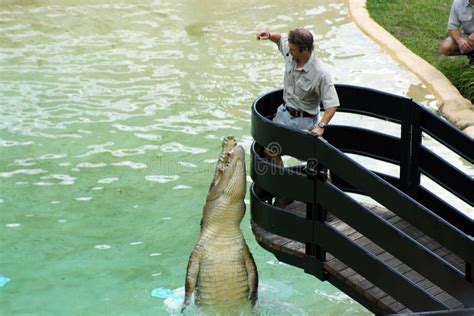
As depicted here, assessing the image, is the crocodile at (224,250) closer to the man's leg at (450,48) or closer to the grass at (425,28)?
the grass at (425,28)

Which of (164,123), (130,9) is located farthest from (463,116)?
(130,9)

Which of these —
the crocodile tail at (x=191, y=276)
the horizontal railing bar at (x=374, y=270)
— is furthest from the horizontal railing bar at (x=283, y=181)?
the crocodile tail at (x=191, y=276)

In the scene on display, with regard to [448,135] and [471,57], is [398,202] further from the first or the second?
[471,57]

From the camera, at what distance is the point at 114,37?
48.2 ft

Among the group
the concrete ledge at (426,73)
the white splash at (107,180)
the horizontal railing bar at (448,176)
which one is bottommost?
the white splash at (107,180)

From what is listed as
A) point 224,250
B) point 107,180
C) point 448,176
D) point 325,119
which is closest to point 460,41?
point 107,180

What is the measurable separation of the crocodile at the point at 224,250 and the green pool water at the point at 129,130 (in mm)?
227

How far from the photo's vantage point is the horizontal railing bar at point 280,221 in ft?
20.6

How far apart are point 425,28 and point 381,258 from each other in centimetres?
929

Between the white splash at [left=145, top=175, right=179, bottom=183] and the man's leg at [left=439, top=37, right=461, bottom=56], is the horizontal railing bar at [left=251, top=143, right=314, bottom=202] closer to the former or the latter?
the white splash at [left=145, top=175, right=179, bottom=183]

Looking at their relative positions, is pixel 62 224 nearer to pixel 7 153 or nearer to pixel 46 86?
pixel 7 153

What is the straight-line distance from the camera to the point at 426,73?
12.8 meters

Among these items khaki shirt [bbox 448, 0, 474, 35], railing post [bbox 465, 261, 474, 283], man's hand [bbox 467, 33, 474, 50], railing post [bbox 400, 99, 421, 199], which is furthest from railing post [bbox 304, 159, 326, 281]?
khaki shirt [bbox 448, 0, 474, 35]

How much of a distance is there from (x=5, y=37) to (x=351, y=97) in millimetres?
8493
